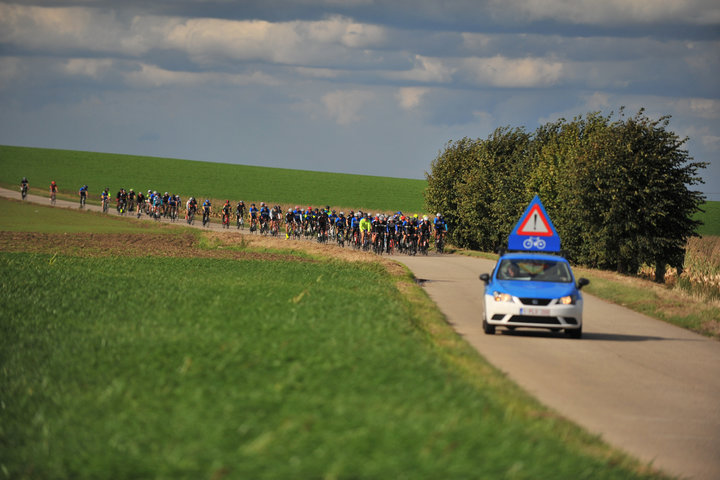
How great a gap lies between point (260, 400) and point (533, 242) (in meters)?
15.6

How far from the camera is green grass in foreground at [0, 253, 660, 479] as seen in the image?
6164mm

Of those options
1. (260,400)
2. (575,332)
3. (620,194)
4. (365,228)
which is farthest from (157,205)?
(260,400)

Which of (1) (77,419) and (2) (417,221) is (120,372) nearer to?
(1) (77,419)

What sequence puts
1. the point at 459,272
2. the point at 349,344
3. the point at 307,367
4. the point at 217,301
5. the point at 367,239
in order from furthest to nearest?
the point at 367,239 → the point at 459,272 → the point at 217,301 → the point at 349,344 → the point at 307,367

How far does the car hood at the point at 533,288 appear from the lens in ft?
53.9

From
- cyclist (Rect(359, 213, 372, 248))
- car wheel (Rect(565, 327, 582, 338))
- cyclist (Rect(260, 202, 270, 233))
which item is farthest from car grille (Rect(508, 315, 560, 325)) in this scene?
cyclist (Rect(260, 202, 270, 233))

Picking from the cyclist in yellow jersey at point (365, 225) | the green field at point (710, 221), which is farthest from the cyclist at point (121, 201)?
the green field at point (710, 221)

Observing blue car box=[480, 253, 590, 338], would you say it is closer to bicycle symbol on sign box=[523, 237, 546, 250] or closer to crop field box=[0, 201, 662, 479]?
crop field box=[0, 201, 662, 479]

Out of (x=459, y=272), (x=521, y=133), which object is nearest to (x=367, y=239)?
(x=459, y=272)

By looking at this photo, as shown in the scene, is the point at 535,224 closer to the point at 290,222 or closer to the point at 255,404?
the point at 255,404

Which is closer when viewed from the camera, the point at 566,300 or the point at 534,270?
the point at 566,300

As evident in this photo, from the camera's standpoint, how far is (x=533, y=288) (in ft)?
55.0

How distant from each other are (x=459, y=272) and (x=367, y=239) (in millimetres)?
11440

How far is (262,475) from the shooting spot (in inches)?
228
